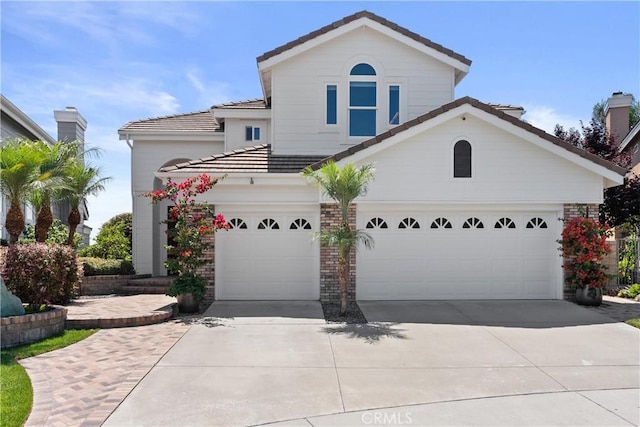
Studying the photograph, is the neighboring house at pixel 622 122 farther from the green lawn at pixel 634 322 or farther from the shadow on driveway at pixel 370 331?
the shadow on driveway at pixel 370 331

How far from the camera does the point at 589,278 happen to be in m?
11.2

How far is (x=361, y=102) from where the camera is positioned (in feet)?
45.3

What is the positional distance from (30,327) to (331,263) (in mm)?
6370

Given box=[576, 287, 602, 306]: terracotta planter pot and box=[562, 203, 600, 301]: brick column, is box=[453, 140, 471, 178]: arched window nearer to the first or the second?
box=[562, 203, 600, 301]: brick column

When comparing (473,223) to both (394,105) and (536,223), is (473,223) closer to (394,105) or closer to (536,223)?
(536,223)

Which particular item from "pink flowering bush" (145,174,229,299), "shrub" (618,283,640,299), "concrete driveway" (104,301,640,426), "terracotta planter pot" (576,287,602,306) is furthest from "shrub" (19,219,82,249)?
"shrub" (618,283,640,299)

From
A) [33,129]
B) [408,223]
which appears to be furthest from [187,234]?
[33,129]

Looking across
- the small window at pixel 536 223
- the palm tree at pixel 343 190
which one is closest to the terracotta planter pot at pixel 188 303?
the palm tree at pixel 343 190

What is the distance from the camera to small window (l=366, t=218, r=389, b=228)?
11891 mm

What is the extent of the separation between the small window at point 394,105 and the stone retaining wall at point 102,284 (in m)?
9.51

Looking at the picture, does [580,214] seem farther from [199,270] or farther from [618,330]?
[199,270]

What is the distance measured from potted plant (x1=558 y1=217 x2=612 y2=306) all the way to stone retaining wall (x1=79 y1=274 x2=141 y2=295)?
41.1 ft

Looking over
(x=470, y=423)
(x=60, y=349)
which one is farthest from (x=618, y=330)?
(x=60, y=349)

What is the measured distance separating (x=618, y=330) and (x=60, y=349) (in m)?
9.90
